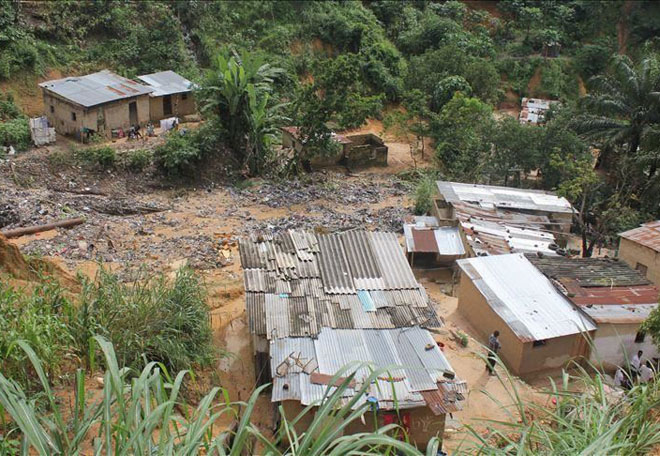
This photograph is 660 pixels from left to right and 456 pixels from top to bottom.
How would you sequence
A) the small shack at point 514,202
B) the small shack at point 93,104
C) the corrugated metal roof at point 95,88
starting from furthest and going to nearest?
the corrugated metal roof at point 95,88 → the small shack at point 93,104 → the small shack at point 514,202

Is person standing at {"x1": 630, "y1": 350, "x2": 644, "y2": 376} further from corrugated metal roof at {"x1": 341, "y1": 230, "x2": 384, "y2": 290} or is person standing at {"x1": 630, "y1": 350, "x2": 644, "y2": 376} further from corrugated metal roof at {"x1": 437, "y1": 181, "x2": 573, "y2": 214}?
corrugated metal roof at {"x1": 437, "y1": 181, "x2": 573, "y2": 214}

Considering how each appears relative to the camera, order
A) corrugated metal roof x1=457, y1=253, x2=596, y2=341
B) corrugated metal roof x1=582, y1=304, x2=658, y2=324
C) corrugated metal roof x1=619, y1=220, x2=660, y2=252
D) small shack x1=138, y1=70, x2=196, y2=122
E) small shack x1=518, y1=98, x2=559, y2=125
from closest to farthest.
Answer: corrugated metal roof x1=457, y1=253, x2=596, y2=341
corrugated metal roof x1=582, y1=304, x2=658, y2=324
corrugated metal roof x1=619, y1=220, x2=660, y2=252
small shack x1=138, y1=70, x2=196, y2=122
small shack x1=518, y1=98, x2=559, y2=125

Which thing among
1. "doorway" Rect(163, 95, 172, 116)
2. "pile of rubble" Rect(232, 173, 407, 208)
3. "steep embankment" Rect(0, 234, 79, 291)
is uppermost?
"doorway" Rect(163, 95, 172, 116)

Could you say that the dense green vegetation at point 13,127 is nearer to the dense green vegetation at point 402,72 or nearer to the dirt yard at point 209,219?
the dense green vegetation at point 402,72

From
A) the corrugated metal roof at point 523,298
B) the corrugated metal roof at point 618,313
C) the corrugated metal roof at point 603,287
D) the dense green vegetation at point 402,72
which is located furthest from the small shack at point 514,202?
the corrugated metal roof at point 618,313

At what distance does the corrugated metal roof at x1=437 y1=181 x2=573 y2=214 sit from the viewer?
17.0m

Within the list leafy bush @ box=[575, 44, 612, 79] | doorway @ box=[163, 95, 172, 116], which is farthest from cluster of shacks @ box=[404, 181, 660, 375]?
leafy bush @ box=[575, 44, 612, 79]

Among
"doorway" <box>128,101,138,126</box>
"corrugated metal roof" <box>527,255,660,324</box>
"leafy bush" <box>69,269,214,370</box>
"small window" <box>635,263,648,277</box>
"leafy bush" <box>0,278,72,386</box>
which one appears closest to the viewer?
"leafy bush" <box>0,278,72,386</box>

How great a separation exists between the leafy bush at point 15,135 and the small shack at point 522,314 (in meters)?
15.3

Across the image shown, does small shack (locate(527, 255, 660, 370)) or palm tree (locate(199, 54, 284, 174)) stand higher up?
palm tree (locate(199, 54, 284, 174))

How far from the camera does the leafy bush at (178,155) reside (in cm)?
2059

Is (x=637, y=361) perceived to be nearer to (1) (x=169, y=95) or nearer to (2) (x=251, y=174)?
(2) (x=251, y=174)

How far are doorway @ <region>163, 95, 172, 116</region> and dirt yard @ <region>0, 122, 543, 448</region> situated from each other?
3.57m

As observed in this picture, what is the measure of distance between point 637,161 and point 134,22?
852 inches
